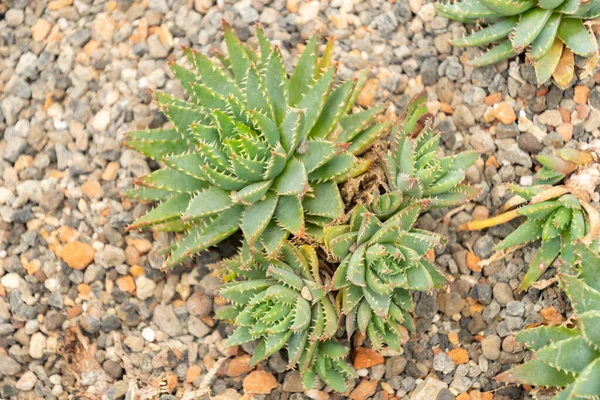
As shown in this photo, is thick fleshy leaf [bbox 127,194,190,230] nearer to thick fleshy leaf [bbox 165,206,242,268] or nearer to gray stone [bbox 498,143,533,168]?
thick fleshy leaf [bbox 165,206,242,268]

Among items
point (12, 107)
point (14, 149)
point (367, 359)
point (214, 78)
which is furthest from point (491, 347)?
point (12, 107)

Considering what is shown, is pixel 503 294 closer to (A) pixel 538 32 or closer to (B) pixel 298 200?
(B) pixel 298 200

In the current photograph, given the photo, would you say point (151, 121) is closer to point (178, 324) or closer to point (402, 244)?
point (178, 324)

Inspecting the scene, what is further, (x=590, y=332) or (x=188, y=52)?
(x=188, y=52)

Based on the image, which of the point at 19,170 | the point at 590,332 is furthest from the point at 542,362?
the point at 19,170

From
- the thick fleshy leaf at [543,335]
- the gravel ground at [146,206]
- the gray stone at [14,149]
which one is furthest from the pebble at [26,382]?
the thick fleshy leaf at [543,335]

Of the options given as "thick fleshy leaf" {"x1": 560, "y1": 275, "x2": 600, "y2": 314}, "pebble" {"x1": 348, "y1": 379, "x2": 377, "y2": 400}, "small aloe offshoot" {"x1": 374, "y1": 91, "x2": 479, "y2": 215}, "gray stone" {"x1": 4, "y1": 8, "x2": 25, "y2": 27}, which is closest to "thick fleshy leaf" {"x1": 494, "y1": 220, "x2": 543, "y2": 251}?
"small aloe offshoot" {"x1": 374, "y1": 91, "x2": 479, "y2": 215}

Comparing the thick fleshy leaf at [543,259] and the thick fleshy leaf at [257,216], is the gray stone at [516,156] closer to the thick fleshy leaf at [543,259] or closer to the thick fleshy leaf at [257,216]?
the thick fleshy leaf at [543,259]
